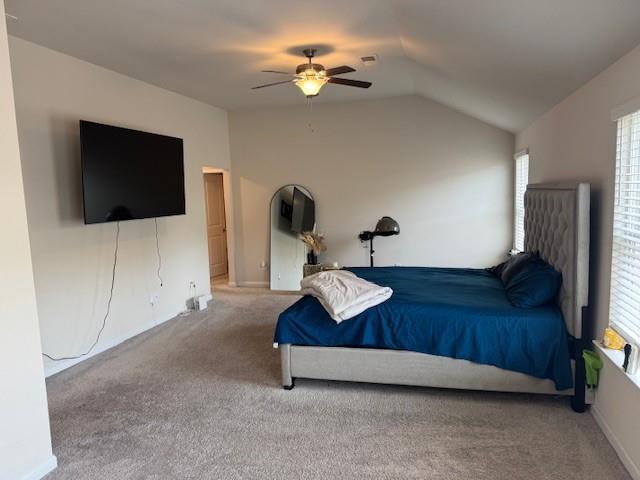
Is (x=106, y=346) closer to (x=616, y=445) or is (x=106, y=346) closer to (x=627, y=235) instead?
(x=616, y=445)

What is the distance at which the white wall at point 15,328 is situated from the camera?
2104 millimetres

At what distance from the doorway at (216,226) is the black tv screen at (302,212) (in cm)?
182

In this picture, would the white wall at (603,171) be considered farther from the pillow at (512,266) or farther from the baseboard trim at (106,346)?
the baseboard trim at (106,346)

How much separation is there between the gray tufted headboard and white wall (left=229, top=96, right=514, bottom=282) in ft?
7.87

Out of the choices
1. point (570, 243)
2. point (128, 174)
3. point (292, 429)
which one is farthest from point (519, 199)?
point (128, 174)

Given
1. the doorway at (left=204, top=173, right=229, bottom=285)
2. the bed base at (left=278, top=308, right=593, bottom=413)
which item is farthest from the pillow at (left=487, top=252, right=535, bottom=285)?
the doorway at (left=204, top=173, right=229, bottom=285)

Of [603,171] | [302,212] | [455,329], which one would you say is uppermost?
[603,171]

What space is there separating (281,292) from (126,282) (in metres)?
2.42

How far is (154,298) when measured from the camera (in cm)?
493

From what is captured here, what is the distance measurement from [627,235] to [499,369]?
1156mm

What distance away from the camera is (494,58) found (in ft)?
10.1

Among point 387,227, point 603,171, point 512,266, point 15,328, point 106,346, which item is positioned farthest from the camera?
point 387,227

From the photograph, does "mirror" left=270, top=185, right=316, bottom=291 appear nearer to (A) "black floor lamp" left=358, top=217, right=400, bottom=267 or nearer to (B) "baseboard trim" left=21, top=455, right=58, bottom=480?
(A) "black floor lamp" left=358, top=217, right=400, bottom=267

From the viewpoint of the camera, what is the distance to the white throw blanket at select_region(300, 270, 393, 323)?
312 centimetres
